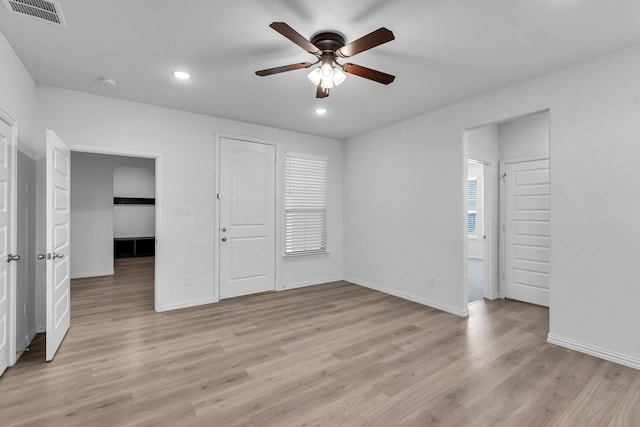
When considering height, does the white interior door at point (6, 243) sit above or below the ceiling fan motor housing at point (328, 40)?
below

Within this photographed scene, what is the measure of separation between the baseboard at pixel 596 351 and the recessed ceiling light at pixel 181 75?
4505 millimetres

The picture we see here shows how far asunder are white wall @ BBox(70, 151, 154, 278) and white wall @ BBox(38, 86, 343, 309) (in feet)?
9.78

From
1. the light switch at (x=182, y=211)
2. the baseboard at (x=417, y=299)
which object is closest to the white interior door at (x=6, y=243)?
the light switch at (x=182, y=211)

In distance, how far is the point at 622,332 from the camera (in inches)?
101

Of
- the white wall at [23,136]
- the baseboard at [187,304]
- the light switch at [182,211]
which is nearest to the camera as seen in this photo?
the white wall at [23,136]

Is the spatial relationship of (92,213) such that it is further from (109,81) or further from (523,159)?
(523,159)

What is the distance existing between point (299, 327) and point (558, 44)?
142 inches

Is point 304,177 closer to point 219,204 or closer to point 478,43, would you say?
point 219,204

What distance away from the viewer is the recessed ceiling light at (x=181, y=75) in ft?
9.80

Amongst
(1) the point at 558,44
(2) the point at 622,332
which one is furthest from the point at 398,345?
(1) the point at 558,44

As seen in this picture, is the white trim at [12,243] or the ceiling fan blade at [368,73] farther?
the white trim at [12,243]

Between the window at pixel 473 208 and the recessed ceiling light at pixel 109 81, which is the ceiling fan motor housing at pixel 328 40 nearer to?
the recessed ceiling light at pixel 109 81

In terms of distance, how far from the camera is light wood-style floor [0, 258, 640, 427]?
6.36ft

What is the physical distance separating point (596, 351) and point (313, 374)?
8.40 feet
